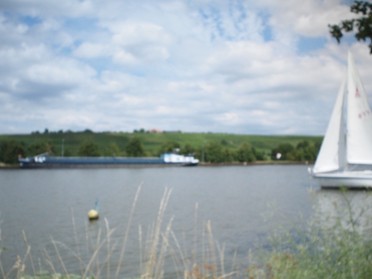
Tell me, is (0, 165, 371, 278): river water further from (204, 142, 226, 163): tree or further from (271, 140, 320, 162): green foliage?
(271, 140, 320, 162): green foliage

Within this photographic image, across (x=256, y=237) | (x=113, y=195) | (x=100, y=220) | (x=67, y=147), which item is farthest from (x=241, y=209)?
(x=67, y=147)

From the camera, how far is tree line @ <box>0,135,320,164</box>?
158m

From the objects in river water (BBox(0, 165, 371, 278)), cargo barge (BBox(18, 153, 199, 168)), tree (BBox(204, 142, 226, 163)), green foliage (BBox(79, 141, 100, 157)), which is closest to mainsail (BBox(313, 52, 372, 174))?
river water (BBox(0, 165, 371, 278))

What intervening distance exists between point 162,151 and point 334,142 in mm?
134601

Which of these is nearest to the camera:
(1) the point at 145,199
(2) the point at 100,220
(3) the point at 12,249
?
(3) the point at 12,249

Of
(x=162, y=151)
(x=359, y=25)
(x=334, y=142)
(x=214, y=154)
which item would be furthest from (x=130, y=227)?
(x=214, y=154)

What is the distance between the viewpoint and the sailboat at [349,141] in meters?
52.6

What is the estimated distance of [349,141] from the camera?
174 ft

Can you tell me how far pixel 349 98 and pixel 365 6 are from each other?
42.2m

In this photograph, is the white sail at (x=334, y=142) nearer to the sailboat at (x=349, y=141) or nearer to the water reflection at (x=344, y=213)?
the sailboat at (x=349, y=141)

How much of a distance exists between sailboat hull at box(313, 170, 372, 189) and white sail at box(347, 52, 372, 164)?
5.07ft

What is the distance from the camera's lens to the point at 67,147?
614 ft

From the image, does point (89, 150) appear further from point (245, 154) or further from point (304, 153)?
point (304, 153)

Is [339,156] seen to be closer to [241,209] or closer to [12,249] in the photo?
[241,209]
